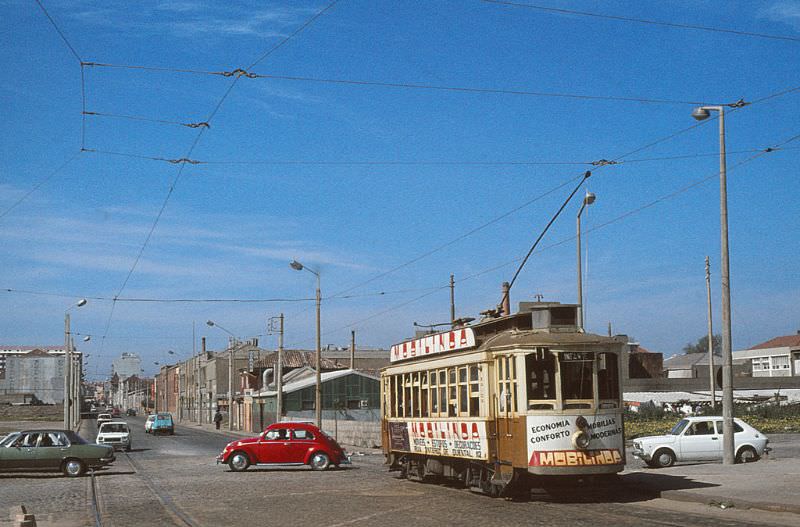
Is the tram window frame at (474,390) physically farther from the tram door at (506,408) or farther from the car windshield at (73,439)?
the car windshield at (73,439)

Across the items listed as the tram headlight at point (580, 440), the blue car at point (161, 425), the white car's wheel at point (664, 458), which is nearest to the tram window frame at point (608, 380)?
the tram headlight at point (580, 440)

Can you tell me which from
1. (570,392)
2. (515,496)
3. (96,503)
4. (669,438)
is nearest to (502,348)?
(570,392)

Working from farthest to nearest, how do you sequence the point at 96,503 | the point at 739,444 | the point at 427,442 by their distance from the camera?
1. the point at 739,444
2. the point at 427,442
3. the point at 96,503

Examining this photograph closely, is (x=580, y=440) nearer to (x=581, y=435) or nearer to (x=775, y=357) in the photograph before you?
(x=581, y=435)

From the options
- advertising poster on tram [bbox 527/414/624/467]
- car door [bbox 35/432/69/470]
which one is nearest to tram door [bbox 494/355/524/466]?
advertising poster on tram [bbox 527/414/624/467]

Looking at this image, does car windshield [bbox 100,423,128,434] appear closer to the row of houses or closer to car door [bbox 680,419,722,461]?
the row of houses

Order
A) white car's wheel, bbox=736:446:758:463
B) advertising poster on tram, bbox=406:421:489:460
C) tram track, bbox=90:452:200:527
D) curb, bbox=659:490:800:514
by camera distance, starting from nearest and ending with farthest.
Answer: curb, bbox=659:490:800:514
tram track, bbox=90:452:200:527
advertising poster on tram, bbox=406:421:489:460
white car's wheel, bbox=736:446:758:463

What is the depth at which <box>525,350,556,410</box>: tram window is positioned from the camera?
58.5ft

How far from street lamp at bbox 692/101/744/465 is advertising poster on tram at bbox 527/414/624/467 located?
612 centimetres

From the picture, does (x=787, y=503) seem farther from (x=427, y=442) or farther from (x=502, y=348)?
(x=427, y=442)

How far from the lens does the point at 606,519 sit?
1488 centimetres

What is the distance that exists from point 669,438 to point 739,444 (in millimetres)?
1850

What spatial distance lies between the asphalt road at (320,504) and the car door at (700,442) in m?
7.93

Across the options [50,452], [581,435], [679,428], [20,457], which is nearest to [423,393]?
[581,435]
